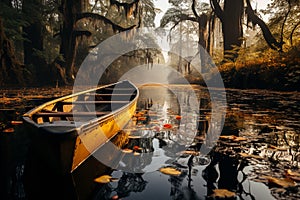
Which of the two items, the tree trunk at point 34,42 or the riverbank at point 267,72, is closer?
the riverbank at point 267,72

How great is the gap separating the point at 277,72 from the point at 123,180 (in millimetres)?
12291

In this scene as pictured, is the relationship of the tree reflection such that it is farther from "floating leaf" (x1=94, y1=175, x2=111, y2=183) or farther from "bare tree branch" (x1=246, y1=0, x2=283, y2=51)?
"bare tree branch" (x1=246, y1=0, x2=283, y2=51)


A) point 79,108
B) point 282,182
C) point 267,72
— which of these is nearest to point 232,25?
point 267,72

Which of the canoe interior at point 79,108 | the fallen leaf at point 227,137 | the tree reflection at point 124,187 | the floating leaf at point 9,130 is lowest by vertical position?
the tree reflection at point 124,187

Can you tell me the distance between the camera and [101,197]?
196 cm

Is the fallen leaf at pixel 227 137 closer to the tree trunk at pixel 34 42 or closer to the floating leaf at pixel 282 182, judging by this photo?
the floating leaf at pixel 282 182

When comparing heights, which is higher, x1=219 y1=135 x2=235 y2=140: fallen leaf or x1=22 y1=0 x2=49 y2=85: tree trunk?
x1=22 y1=0 x2=49 y2=85: tree trunk

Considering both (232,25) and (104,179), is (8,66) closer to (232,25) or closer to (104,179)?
(104,179)

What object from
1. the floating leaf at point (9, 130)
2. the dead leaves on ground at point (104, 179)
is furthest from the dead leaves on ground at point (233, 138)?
the floating leaf at point (9, 130)

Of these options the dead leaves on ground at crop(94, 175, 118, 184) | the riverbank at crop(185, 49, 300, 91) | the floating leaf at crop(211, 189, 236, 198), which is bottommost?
the dead leaves on ground at crop(94, 175, 118, 184)

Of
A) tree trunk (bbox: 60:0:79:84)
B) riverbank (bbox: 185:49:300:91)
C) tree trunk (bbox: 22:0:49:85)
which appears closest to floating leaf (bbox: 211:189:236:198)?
riverbank (bbox: 185:49:300:91)

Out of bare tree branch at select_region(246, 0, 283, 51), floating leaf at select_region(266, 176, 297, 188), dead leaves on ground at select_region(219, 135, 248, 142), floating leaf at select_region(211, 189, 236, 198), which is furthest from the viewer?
bare tree branch at select_region(246, 0, 283, 51)

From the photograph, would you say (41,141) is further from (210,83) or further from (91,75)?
(91,75)

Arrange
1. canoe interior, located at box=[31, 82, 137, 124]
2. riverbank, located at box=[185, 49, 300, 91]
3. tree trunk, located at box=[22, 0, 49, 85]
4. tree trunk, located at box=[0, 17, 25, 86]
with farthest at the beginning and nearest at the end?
tree trunk, located at box=[22, 0, 49, 85], tree trunk, located at box=[0, 17, 25, 86], riverbank, located at box=[185, 49, 300, 91], canoe interior, located at box=[31, 82, 137, 124]
